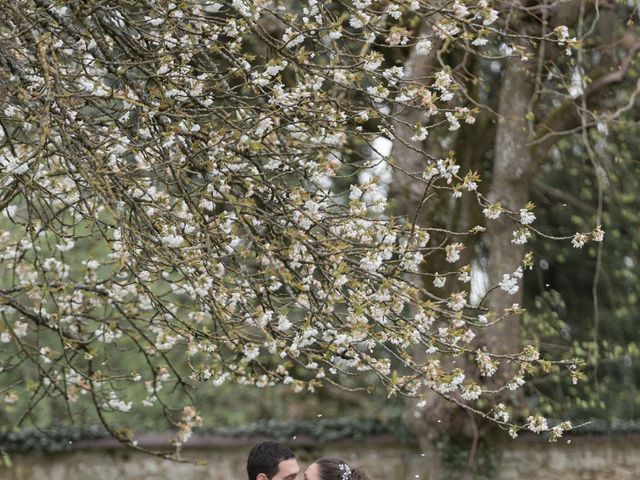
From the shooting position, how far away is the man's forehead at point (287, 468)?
194 inches

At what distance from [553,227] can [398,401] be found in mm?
2795

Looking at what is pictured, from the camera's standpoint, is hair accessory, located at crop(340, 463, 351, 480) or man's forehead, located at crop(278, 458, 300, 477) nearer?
hair accessory, located at crop(340, 463, 351, 480)

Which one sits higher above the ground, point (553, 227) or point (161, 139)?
point (553, 227)

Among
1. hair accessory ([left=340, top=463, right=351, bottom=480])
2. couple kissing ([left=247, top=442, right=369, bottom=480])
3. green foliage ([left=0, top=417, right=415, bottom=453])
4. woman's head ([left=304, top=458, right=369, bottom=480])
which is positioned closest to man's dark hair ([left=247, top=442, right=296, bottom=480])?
couple kissing ([left=247, top=442, right=369, bottom=480])

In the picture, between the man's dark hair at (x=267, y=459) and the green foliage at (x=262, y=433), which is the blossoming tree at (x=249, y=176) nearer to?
the man's dark hair at (x=267, y=459)

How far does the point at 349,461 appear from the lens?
35.3 ft

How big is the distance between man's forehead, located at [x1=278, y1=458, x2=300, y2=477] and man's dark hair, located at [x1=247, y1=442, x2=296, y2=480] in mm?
15

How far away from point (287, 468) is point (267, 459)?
0.11m

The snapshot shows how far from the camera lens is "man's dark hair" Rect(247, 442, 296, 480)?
4926mm

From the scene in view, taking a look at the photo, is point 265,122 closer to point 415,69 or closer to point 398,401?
point 415,69

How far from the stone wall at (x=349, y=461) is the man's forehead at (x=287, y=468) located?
18.8 ft

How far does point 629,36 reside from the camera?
940 cm

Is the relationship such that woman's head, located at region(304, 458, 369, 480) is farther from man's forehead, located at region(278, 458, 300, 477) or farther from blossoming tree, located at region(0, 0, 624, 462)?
blossoming tree, located at region(0, 0, 624, 462)

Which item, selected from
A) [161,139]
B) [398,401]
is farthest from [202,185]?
[398,401]
